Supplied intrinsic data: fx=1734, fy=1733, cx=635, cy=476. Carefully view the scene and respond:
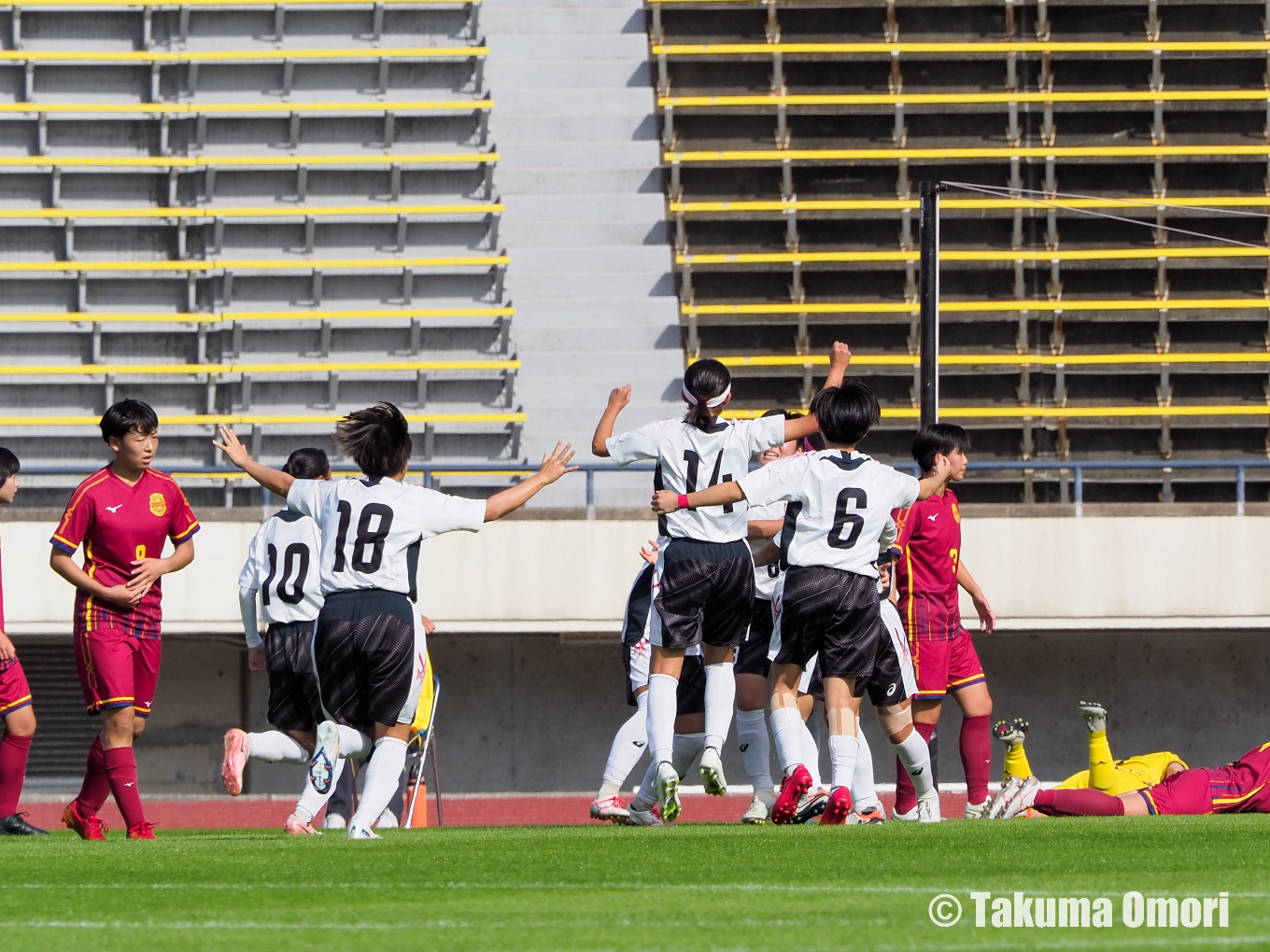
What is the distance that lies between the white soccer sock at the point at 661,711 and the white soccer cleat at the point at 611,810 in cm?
79

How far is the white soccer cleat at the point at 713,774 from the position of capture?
263 inches

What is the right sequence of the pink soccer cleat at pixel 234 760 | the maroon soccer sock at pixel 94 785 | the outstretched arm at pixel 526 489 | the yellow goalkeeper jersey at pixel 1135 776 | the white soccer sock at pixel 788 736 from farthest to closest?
the yellow goalkeeper jersey at pixel 1135 776 < the maroon soccer sock at pixel 94 785 < the white soccer sock at pixel 788 736 < the pink soccer cleat at pixel 234 760 < the outstretched arm at pixel 526 489

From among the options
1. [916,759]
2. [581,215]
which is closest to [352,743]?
[916,759]

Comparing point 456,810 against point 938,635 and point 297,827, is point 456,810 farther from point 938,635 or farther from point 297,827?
Result: point 297,827

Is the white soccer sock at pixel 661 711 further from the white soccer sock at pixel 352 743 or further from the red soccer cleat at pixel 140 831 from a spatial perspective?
the red soccer cleat at pixel 140 831

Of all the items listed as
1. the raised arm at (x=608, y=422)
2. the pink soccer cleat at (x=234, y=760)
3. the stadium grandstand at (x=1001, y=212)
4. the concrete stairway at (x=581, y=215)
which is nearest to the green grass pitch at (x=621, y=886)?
the pink soccer cleat at (x=234, y=760)

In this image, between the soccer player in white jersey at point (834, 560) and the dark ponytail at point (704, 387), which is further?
the dark ponytail at point (704, 387)

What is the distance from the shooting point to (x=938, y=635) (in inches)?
337

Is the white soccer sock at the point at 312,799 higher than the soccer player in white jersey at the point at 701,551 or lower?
lower

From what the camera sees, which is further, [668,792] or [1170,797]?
[1170,797]

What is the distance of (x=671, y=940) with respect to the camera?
366 centimetres

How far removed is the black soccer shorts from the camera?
699 cm

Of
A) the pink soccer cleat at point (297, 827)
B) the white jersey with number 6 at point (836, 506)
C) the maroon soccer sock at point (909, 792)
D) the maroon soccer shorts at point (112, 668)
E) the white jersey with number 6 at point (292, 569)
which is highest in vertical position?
the white jersey with number 6 at point (836, 506)

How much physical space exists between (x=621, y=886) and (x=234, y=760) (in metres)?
2.26
